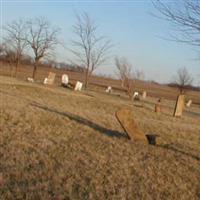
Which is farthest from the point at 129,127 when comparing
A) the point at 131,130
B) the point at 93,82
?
the point at 93,82

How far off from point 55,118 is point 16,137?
3.94 m

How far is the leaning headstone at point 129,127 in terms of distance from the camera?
11.6 meters

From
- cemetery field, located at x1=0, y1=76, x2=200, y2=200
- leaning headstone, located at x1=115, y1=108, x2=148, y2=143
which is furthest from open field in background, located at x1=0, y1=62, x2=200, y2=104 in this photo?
cemetery field, located at x1=0, y1=76, x2=200, y2=200

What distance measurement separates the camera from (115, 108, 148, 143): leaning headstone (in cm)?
1164

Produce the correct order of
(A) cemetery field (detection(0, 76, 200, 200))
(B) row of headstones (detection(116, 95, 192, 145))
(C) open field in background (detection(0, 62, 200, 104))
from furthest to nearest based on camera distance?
(C) open field in background (detection(0, 62, 200, 104))
(B) row of headstones (detection(116, 95, 192, 145))
(A) cemetery field (detection(0, 76, 200, 200))

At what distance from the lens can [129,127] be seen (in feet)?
38.9

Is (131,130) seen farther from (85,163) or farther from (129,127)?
(85,163)

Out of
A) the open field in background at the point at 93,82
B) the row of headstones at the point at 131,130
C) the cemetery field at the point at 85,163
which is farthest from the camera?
the open field in background at the point at 93,82

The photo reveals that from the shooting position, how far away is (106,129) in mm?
13234

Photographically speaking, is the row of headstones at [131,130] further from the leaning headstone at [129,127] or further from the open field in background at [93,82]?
the open field in background at [93,82]

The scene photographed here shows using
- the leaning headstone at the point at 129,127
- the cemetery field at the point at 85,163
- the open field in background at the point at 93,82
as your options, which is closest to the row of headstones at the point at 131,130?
the leaning headstone at the point at 129,127

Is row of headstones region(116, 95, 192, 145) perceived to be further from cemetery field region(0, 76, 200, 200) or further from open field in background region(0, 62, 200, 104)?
open field in background region(0, 62, 200, 104)

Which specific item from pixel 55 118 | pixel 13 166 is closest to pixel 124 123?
pixel 55 118

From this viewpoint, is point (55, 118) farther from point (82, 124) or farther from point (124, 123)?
point (124, 123)
